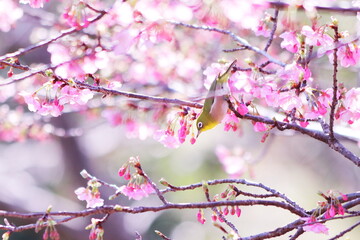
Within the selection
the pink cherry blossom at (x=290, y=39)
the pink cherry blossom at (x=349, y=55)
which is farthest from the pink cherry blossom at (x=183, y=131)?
the pink cherry blossom at (x=349, y=55)

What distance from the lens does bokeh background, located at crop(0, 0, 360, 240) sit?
18.3ft

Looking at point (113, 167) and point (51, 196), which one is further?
point (113, 167)

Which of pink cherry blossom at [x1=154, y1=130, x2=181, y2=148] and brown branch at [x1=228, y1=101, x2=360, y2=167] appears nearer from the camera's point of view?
brown branch at [x1=228, y1=101, x2=360, y2=167]

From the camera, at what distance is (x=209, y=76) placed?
1.98 meters

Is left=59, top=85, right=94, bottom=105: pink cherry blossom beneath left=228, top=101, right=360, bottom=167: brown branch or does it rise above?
above

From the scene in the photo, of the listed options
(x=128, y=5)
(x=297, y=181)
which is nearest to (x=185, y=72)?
(x=128, y=5)

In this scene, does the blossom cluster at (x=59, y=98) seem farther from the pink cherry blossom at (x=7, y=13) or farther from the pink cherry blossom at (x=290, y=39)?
the pink cherry blossom at (x=7, y=13)

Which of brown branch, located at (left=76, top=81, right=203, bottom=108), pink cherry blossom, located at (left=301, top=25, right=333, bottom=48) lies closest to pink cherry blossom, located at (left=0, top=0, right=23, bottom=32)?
brown branch, located at (left=76, top=81, right=203, bottom=108)

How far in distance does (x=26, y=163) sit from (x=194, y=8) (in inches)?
208

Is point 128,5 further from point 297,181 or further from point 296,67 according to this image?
point 297,181

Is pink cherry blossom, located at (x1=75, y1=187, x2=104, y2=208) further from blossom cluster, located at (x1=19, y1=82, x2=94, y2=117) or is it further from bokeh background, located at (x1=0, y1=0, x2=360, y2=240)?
bokeh background, located at (x1=0, y1=0, x2=360, y2=240)

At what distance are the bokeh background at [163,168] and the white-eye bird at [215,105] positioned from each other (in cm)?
357

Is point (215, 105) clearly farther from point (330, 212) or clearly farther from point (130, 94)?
point (330, 212)

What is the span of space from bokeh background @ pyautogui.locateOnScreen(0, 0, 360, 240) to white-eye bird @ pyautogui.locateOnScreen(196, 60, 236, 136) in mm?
3565
